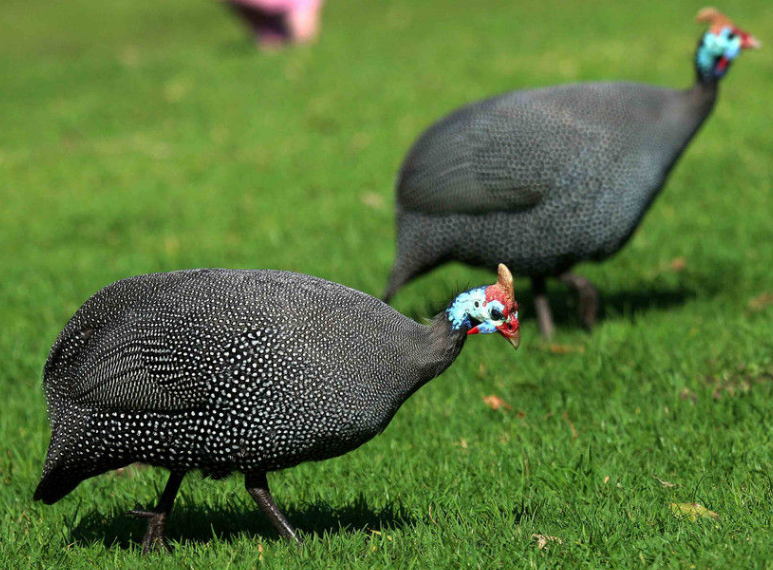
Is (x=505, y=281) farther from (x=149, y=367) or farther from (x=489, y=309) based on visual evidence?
(x=149, y=367)

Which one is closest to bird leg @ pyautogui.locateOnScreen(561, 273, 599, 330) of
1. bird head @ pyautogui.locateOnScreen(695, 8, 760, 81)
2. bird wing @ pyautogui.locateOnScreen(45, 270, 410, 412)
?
bird head @ pyautogui.locateOnScreen(695, 8, 760, 81)

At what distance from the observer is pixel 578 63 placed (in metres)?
9.99

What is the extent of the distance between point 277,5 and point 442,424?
361 inches

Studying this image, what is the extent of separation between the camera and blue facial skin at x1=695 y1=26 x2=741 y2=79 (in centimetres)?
517

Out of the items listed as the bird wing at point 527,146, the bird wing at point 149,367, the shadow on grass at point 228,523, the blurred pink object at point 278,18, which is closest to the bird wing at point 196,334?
the bird wing at point 149,367

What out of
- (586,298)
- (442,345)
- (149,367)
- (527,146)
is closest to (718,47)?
(527,146)

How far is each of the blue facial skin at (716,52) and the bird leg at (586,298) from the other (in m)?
1.13

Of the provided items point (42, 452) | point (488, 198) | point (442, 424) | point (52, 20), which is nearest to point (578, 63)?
point (488, 198)

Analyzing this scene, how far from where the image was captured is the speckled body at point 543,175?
189 inches

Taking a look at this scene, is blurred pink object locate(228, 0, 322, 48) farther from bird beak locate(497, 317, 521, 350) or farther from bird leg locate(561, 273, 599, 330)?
bird beak locate(497, 317, 521, 350)

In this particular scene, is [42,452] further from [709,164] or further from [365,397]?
[709,164]

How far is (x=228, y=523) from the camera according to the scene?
11.6 ft

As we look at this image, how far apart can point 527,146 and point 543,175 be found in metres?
0.15

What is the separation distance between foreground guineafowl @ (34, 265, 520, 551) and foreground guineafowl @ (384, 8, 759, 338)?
1.72 metres
